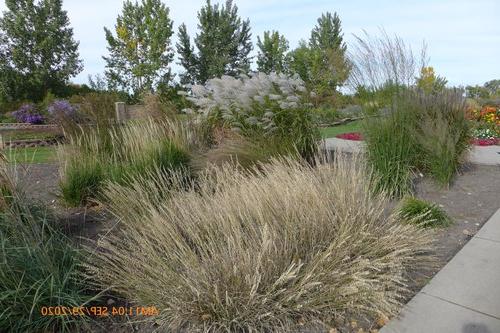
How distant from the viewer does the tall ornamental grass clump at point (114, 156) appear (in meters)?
4.44

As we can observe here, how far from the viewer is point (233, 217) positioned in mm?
2451

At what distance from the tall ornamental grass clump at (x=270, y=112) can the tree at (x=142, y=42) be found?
20.8 meters

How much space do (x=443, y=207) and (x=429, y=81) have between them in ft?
7.52

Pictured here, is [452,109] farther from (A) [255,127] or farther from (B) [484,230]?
(A) [255,127]

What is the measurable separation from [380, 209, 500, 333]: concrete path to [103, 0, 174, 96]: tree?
2457 cm

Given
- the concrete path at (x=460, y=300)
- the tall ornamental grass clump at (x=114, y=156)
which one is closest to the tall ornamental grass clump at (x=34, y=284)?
the tall ornamental grass clump at (x=114, y=156)

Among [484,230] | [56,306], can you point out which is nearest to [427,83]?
[484,230]

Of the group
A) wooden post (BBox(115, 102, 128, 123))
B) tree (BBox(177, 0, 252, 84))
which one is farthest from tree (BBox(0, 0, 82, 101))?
wooden post (BBox(115, 102, 128, 123))

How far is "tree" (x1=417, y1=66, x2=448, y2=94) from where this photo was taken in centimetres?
514

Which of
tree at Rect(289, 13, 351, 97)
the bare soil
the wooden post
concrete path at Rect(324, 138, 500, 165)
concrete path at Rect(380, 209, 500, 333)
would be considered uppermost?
tree at Rect(289, 13, 351, 97)

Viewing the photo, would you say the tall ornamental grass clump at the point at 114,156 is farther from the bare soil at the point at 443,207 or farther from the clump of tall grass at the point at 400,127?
the clump of tall grass at the point at 400,127

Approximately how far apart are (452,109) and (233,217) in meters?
4.36

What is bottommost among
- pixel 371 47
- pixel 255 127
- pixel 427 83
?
pixel 255 127

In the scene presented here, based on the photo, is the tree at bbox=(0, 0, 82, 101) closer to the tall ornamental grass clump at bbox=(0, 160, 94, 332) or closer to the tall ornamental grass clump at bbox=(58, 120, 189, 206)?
the tall ornamental grass clump at bbox=(58, 120, 189, 206)
